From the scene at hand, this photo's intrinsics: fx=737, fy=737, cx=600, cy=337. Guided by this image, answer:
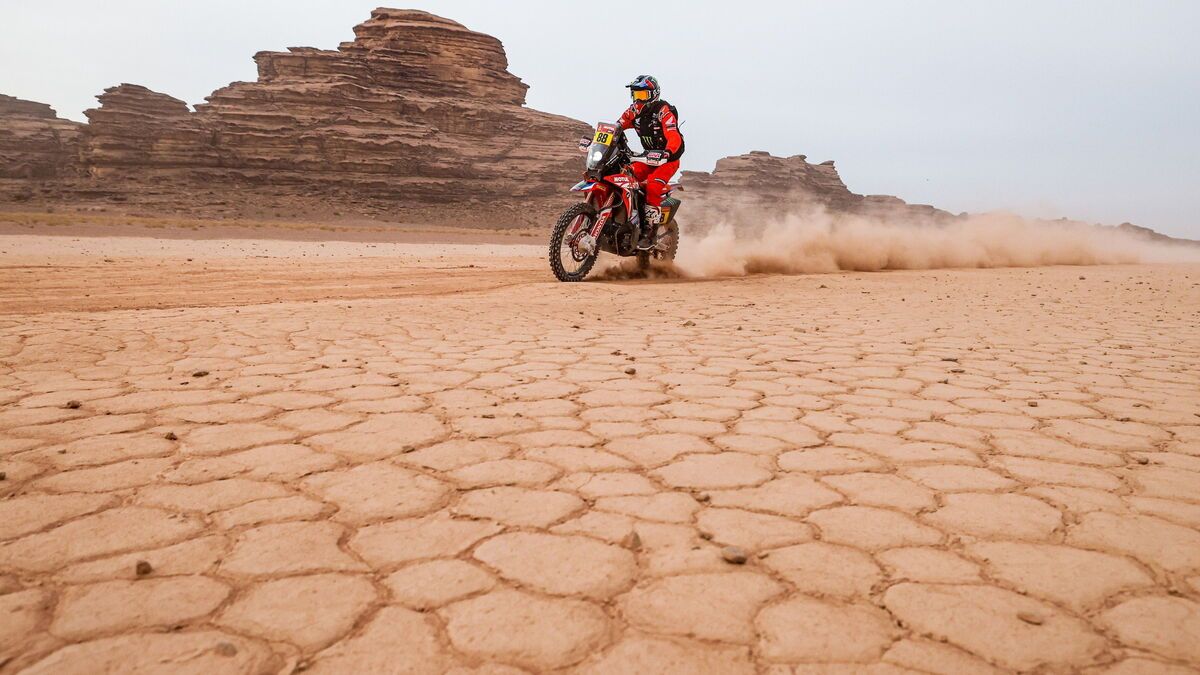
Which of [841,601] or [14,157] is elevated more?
[14,157]

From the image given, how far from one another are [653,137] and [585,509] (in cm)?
687

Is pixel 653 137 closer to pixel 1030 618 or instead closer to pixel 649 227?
pixel 649 227

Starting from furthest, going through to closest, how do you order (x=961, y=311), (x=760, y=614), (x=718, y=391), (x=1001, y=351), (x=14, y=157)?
(x=14, y=157) < (x=961, y=311) < (x=1001, y=351) < (x=718, y=391) < (x=760, y=614)

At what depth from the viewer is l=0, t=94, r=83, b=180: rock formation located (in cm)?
4550

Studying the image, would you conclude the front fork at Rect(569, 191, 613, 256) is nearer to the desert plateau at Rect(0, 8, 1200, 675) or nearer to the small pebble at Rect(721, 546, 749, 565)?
the desert plateau at Rect(0, 8, 1200, 675)

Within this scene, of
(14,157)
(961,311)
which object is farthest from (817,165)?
(961,311)

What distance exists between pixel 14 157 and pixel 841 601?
59089mm

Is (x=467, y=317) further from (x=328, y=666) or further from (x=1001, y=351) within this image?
(x=328, y=666)

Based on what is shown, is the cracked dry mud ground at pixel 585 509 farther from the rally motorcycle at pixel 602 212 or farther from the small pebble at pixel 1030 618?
the rally motorcycle at pixel 602 212

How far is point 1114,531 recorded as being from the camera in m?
1.73

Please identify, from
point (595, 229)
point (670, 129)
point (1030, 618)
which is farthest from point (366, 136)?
point (1030, 618)

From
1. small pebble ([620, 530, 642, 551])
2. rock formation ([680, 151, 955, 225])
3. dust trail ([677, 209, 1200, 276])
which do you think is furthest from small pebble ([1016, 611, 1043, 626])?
rock formation ([680, 151, 955, 225])

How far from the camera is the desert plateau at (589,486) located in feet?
4.17

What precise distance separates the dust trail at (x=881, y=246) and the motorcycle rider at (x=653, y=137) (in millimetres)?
1278
